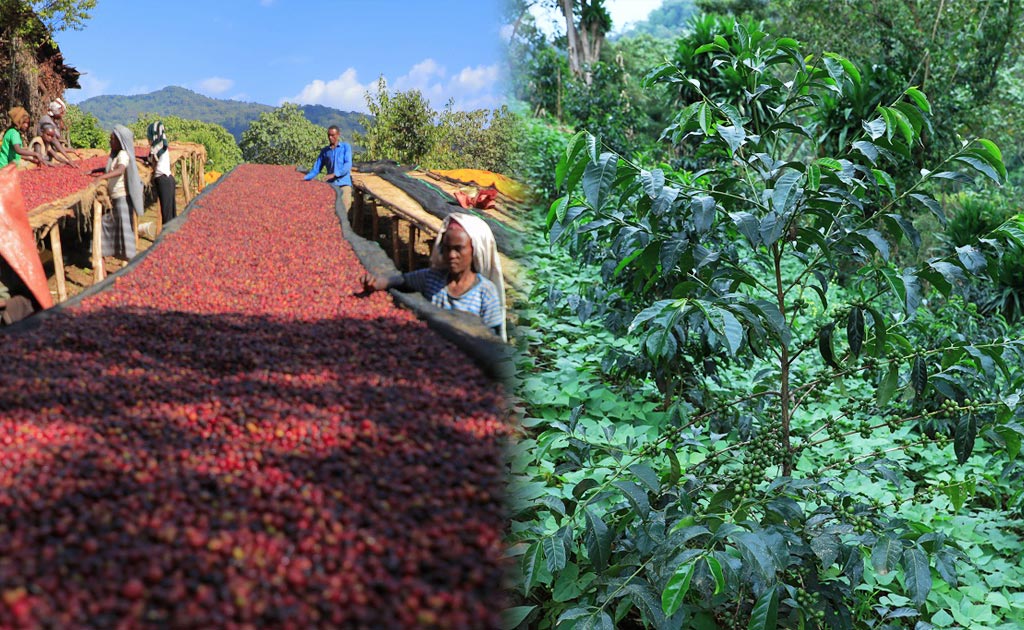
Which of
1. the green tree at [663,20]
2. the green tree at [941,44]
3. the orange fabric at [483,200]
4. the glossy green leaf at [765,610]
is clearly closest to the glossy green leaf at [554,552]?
the glossy green leaf at [765,610]

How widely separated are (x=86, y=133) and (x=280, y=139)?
2785 mm

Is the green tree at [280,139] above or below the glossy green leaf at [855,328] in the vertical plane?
above

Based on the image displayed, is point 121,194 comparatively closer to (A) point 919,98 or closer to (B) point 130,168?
(B) point 130,168

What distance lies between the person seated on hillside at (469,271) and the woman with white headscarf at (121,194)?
164 inches

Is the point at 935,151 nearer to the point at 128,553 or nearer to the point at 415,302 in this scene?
the point at 415,302

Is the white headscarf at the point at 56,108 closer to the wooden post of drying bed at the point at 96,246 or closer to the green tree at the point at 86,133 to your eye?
the green tree at the point at 86,133

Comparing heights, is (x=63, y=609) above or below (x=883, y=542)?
above

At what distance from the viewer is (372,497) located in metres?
0.89

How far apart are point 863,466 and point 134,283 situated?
7.36 feet

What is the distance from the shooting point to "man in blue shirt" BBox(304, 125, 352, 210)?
5867 millimetres

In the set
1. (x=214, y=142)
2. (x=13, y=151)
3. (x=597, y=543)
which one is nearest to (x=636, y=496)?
(x=597, y=543)

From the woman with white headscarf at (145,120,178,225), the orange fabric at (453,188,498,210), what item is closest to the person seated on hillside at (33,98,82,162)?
the woman with white headscarf at (145,120,178,225)

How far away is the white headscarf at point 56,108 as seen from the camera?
7973 millimetres

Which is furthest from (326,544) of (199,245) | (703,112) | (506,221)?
(199,245)
